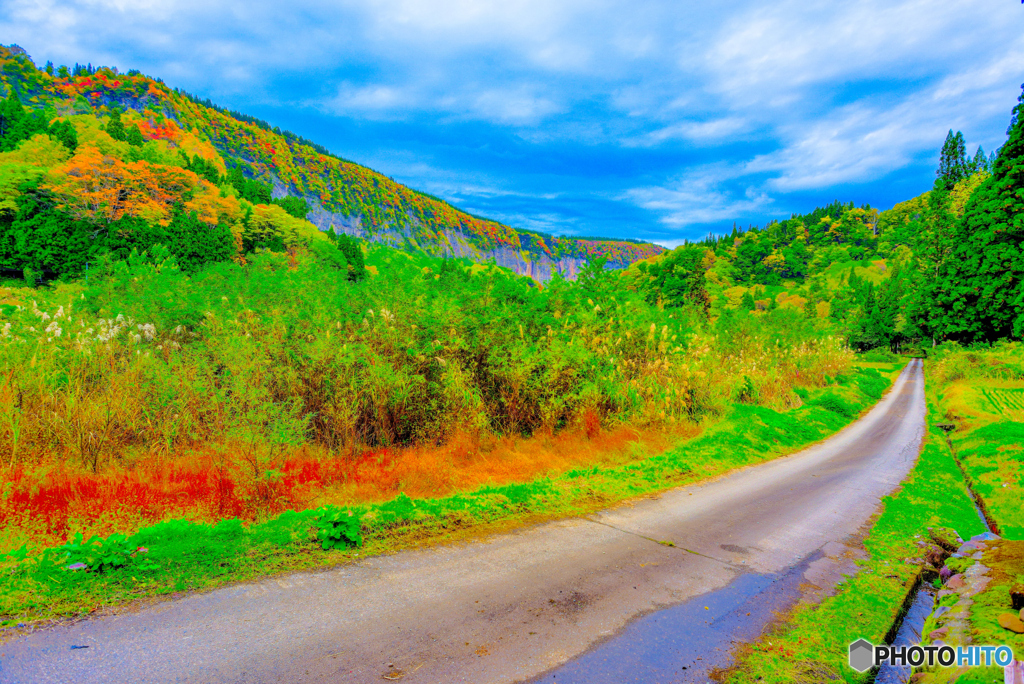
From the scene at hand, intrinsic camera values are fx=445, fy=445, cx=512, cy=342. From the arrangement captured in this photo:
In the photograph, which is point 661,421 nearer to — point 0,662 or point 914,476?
point 914,476

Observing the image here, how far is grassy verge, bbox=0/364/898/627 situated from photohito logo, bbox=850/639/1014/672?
134 inches

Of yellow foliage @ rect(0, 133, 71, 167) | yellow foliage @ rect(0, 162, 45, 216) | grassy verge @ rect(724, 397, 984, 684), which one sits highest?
yellow foliage @ rect(0, 133, 71, 167)

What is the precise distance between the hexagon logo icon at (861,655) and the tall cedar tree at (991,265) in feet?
67.6

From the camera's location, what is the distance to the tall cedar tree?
20.2 metres

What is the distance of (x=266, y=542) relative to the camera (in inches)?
174

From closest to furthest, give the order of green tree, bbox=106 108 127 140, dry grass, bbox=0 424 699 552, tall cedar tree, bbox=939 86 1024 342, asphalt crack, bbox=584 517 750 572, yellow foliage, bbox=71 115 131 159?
dry grass, bbox=0 424 699 552
asphalt crack, bbox=584 517 750 572
tall cedar tree, bbox=939 86 1024 342
yellow foliage, bbox=71 115 131 159
green tree, bbox=106 108 127 140

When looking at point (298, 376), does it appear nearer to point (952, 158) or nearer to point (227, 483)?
point (227, 483)

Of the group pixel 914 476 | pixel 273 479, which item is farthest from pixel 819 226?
pixel 273 479

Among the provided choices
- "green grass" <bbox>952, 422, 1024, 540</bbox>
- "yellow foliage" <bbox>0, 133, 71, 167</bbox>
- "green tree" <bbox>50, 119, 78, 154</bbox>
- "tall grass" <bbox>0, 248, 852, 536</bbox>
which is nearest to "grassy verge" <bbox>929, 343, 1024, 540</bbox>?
"green grass" <bbox>952, 422, 1024, 540</bbox>

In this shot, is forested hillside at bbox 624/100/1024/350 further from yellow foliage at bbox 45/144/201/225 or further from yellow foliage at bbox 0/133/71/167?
yellow foliage at bbox 0/133/71/167

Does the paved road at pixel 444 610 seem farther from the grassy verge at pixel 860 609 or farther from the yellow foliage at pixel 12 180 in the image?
the yellow foliage at pixel 12 180

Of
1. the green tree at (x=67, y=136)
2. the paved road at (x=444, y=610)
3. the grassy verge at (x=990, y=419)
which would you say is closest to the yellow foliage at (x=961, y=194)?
the grassy verge at (x=990, y=419)

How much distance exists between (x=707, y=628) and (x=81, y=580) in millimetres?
5173

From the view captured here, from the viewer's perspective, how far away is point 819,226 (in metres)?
171
